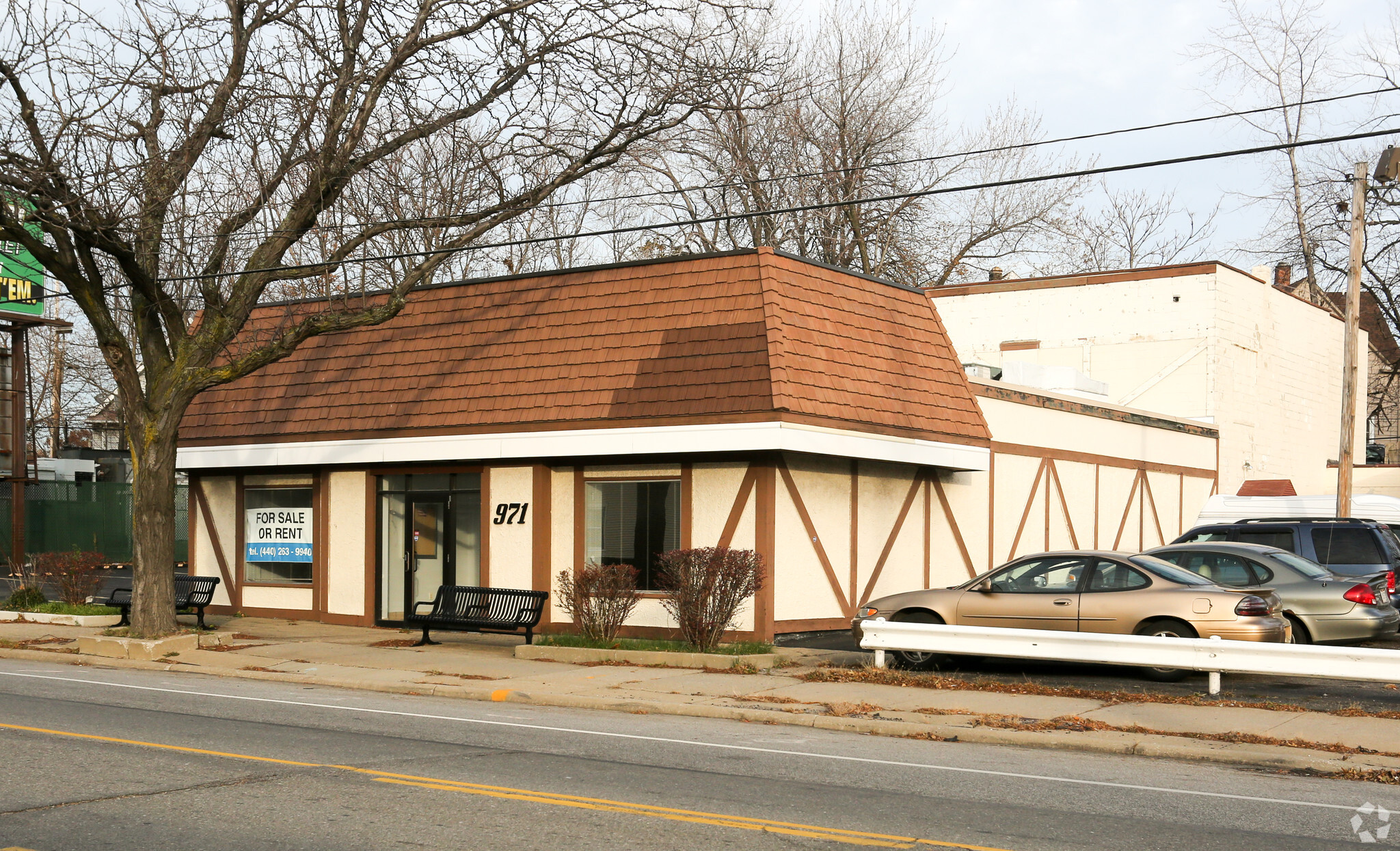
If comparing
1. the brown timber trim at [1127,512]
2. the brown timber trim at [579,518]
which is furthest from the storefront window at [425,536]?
the brown timber trim at [1127,512]

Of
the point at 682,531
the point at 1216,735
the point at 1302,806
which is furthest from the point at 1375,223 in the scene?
the point at 1302,806

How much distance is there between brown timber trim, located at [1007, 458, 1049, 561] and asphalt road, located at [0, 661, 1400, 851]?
1280 centimetres

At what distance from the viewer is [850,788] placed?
29.7ft

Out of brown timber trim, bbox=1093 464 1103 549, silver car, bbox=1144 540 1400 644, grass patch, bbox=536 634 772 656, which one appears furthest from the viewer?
brown timber trim, bbox=1093 464 1103 549

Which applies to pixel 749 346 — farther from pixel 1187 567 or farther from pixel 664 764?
pixel 664 764

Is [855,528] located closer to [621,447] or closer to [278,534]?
[621,447]

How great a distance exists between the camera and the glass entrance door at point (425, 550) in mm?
21719

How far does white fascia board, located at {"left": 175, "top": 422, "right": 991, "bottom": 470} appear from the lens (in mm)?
17906

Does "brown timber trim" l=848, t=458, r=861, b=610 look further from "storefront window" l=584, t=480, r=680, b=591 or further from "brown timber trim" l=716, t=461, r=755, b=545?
"storefront window" l=584, t=480, r=680, b=591

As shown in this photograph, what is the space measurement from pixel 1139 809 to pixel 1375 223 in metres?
38.1

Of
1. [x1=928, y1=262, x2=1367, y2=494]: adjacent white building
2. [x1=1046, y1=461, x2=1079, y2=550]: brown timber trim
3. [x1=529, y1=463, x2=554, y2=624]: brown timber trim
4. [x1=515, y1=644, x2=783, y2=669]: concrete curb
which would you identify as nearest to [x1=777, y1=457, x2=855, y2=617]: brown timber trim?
[x1=515, y1=644, x2=783, y2=669]: concrete curb

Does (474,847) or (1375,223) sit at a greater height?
(1375,223)

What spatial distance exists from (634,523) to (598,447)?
1.47 m

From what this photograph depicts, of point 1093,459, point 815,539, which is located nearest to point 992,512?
point 1093,459
